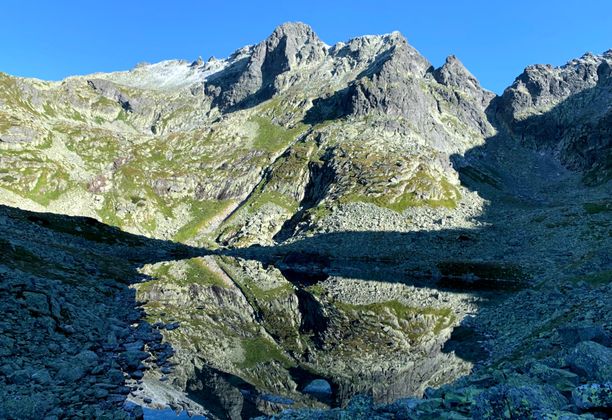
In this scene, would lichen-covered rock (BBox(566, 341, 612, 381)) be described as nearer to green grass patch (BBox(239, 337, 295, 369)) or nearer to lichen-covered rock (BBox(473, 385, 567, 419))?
lichen-covered rock (BBox(473, 385, 567, 419))

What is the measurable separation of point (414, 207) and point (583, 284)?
3704 inches

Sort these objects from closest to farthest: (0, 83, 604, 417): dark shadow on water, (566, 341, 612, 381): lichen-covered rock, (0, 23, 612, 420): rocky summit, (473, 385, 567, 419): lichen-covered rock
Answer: (473, 385, 567, 419): lichen-covered rock < (566, 341, 612, 381): lichen-covered rock < (0, 23, 612, 420): rocky summit < (0, 83, 604, 417): dark shadow on water

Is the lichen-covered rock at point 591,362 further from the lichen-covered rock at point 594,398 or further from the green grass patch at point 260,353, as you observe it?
the green grass patch at point 260,353

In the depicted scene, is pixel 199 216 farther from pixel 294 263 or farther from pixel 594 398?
pixel 594 398

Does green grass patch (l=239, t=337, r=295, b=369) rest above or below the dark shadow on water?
below

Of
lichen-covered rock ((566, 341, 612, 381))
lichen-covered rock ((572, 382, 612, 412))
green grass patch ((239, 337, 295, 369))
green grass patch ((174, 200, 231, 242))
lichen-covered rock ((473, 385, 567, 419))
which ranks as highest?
green grass patch ((174, 200, 231, 242))

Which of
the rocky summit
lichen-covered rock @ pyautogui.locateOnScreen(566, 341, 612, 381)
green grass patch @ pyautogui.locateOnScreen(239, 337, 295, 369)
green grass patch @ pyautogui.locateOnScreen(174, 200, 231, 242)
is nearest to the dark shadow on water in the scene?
the rocky summit

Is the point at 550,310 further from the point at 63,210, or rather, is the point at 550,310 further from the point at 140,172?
the point at 140,172

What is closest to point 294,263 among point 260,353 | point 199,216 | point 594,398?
point 260,353

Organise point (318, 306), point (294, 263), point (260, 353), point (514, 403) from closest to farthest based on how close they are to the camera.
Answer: point (514, 403) → point (260, 353) → point (318, 306) → point (294, 263)

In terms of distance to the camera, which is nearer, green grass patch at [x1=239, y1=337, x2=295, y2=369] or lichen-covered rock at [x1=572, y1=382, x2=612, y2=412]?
lichen-covered rock at [x1=572, y1=382, x2=612, y2=412]

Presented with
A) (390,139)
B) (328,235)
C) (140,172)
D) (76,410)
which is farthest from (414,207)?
→ (76,410)

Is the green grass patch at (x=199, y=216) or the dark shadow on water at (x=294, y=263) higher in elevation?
the green grass patch at (x=199, y=216)

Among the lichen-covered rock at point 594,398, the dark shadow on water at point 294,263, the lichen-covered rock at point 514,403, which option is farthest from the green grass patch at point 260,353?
the lichen-covered rock at point 594,398
